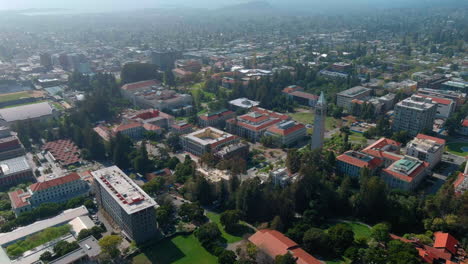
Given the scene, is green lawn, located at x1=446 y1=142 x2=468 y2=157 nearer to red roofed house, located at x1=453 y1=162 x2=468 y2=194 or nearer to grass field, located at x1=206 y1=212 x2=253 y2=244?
red roofed house, located at x1=453 y1=162 x2=468 y2=194

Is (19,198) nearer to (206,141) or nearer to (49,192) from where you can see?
(49,192)

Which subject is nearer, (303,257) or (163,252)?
(303,257)

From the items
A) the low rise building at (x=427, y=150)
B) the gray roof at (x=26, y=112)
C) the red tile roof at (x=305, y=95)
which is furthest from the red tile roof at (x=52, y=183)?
the red tile roof at (x=305, y=95)

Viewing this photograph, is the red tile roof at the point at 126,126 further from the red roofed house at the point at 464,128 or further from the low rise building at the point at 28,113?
the red roofed house at the point at 464,128

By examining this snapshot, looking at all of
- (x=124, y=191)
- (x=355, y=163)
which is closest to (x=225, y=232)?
(x=124, y=191)

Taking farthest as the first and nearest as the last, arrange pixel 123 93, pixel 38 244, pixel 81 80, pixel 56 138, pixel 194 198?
1. pixel 81 80
2. pixel 123 93
3. pixel 56 138
4. pixel 194 198
5. pixel 38 244

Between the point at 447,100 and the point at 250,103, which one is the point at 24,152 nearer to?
the point at 250,103

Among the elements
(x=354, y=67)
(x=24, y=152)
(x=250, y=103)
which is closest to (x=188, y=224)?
(x=24, y=152)
